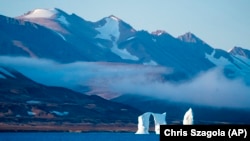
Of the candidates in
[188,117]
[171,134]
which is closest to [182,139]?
[171,134]

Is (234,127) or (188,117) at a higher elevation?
(188,117)

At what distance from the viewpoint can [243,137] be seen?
29656 millimetres

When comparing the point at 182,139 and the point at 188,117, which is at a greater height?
the point at 188,117

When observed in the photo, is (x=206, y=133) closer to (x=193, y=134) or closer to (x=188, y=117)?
(x=193, y=134)

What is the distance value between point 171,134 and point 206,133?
1.66 metres

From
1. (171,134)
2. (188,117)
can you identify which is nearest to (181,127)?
(171,134)

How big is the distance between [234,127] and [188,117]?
16822cm

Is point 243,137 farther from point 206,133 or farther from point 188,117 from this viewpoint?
point 188,117

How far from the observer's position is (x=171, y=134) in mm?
29750

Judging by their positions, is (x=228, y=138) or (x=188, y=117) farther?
(x=188, y=117)

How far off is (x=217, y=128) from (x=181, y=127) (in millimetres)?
1707

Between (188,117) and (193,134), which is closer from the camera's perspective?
(193,134)

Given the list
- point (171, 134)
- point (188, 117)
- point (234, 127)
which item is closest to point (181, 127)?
point (171, 134)

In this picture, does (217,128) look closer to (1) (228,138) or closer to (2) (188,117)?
(1) (228,138)
